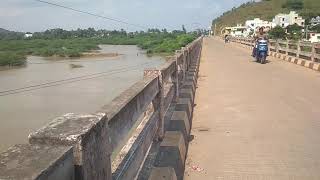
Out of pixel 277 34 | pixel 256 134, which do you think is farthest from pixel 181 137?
pixel 277 34

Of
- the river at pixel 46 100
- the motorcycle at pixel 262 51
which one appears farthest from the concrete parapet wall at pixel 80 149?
the motorcycle at pixel 262 51

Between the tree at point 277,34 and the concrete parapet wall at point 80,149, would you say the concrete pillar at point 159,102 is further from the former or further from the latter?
the tree at point 277,34

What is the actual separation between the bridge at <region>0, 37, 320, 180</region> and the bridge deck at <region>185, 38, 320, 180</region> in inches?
0.5

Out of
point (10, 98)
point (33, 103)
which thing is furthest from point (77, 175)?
point (10, 98)

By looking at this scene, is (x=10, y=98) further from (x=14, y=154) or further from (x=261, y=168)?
(x=14, y=154)

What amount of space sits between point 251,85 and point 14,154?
11.8 metres

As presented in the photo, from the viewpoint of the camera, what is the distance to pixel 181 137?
17.9 feet

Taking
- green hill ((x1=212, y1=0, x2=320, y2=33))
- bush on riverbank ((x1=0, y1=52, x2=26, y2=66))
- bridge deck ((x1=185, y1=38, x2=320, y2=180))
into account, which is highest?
green hill ((x1=212, y1=0, x2=320, y2=33))

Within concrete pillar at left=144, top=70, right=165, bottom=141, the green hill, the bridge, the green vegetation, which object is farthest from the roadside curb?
the green hill

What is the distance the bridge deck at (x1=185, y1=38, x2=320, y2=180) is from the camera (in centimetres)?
511

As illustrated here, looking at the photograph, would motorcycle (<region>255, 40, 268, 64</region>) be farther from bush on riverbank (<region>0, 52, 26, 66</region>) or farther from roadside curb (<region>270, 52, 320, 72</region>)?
bush on riverbank (<region>0, 52, 26, 66</region>)

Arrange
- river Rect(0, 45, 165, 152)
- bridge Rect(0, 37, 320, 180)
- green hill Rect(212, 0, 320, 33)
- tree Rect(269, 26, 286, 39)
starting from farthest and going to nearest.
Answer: green hill Rect(212, 0, 320, 33)
tree Rect(269, 26, 286, 39)
river Rect(0, 45, 165, 152)
bridge Rect(0, 37, 320, 180)

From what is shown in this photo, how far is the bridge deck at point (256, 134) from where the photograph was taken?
16.8 feet

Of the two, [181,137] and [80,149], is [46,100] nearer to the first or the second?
[181,137]
